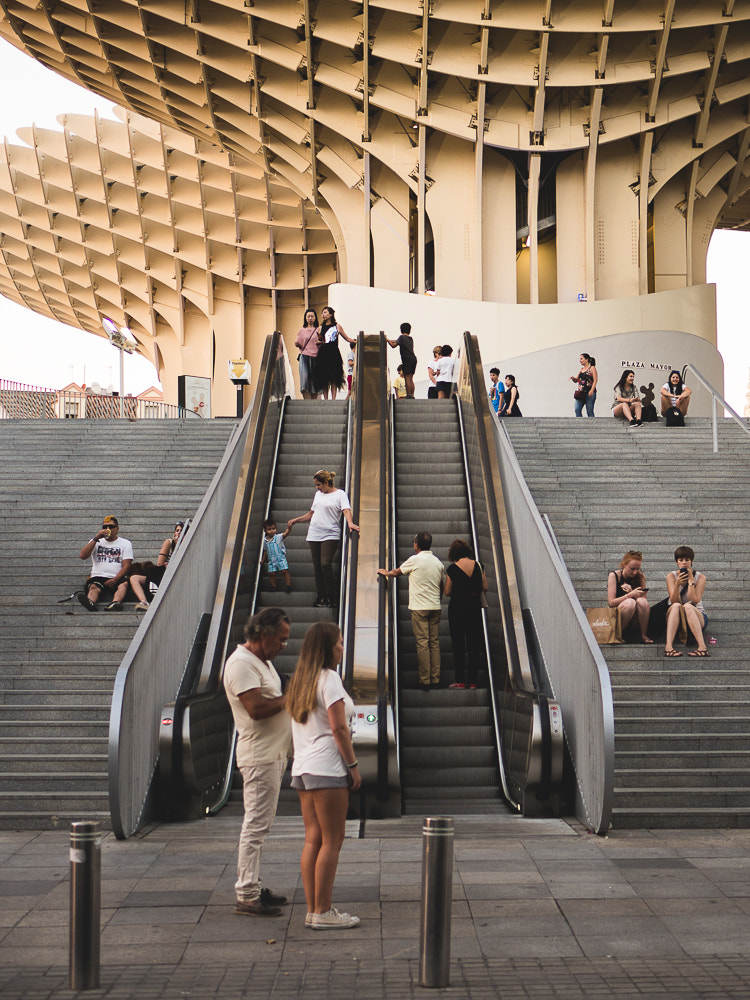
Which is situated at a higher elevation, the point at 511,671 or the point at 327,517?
the point at 327,517

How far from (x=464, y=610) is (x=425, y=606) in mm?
349

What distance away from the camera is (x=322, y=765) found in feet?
16.7

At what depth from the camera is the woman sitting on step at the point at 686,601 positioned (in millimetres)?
9625

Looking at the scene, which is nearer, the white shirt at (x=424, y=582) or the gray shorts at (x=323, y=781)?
the gray shorts at (x=323, y=781)

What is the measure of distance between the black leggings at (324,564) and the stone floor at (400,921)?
3992mm

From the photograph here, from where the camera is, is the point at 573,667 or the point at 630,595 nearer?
the point at 573,667

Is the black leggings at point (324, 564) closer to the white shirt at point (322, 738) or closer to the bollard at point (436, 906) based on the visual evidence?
the white shirt at point (322, 738)

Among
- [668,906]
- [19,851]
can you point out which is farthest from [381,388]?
[668,906]

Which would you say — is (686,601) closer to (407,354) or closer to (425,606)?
(425,606)

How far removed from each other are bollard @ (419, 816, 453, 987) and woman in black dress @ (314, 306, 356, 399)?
1350 centimetres

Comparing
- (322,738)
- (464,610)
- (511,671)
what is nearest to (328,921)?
(322,738)

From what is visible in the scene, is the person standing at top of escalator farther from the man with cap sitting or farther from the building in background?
the building in background

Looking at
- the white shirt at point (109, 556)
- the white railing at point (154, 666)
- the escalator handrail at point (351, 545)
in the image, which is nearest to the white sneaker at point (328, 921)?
the white railing at point (154, 666)

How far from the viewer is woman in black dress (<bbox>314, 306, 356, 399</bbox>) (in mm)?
17453
